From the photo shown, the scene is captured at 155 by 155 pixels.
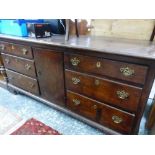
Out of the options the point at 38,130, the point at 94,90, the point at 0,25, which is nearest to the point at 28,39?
the point at 0,25

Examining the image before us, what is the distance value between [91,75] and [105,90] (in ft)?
0.51

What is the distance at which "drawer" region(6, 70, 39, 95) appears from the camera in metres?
1.62

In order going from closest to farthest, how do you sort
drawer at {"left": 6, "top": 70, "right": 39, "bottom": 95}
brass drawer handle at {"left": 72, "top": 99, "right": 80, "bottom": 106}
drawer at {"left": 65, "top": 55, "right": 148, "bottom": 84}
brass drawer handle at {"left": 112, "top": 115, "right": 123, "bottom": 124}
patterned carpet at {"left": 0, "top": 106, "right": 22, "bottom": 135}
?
drawer at {"left": 65, "top": 55, "right": 148, "bottom": 84} < brass drawer handle at {"left": 112, "top": 115, "right": 123, "bottom": 124} < brass drawer handle at {"left": 72, "top": 99, "right": 80, "bottom": 106} < patterned carpet at {"left": 0, "top": 106, "right": 22, "bottom": 135} < drawer at {"left": 6, "top": 70, "right": 39, "bottom": 95}

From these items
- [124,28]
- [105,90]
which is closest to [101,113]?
[105,90]

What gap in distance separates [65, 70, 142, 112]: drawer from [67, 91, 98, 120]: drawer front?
0.19 feet

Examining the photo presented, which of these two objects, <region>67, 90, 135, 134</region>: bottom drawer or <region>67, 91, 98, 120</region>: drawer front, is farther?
<region>67, 91, 98, 120</region>: drawer front

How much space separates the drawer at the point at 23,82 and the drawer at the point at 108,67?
638 millimetres

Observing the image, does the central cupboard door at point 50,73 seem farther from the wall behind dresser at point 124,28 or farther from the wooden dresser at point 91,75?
the wall behind dresser at point 124,28

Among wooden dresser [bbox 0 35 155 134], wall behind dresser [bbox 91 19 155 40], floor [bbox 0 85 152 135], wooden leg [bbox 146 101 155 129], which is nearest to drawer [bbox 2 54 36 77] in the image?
→ wooden dresser [bbox 0 35 155 134]

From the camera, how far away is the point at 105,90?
1053 millimetres

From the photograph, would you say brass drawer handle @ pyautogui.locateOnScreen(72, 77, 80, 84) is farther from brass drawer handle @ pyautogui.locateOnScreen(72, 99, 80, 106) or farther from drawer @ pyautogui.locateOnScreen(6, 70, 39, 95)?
drawer @ pyautogui.locateOnScreen(6, 70, 39, 95)

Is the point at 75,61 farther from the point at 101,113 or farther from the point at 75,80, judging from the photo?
the point at 101,113

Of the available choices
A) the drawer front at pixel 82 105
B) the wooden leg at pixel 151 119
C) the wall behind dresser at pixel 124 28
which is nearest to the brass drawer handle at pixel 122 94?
the drawer front at pixel 82 105
